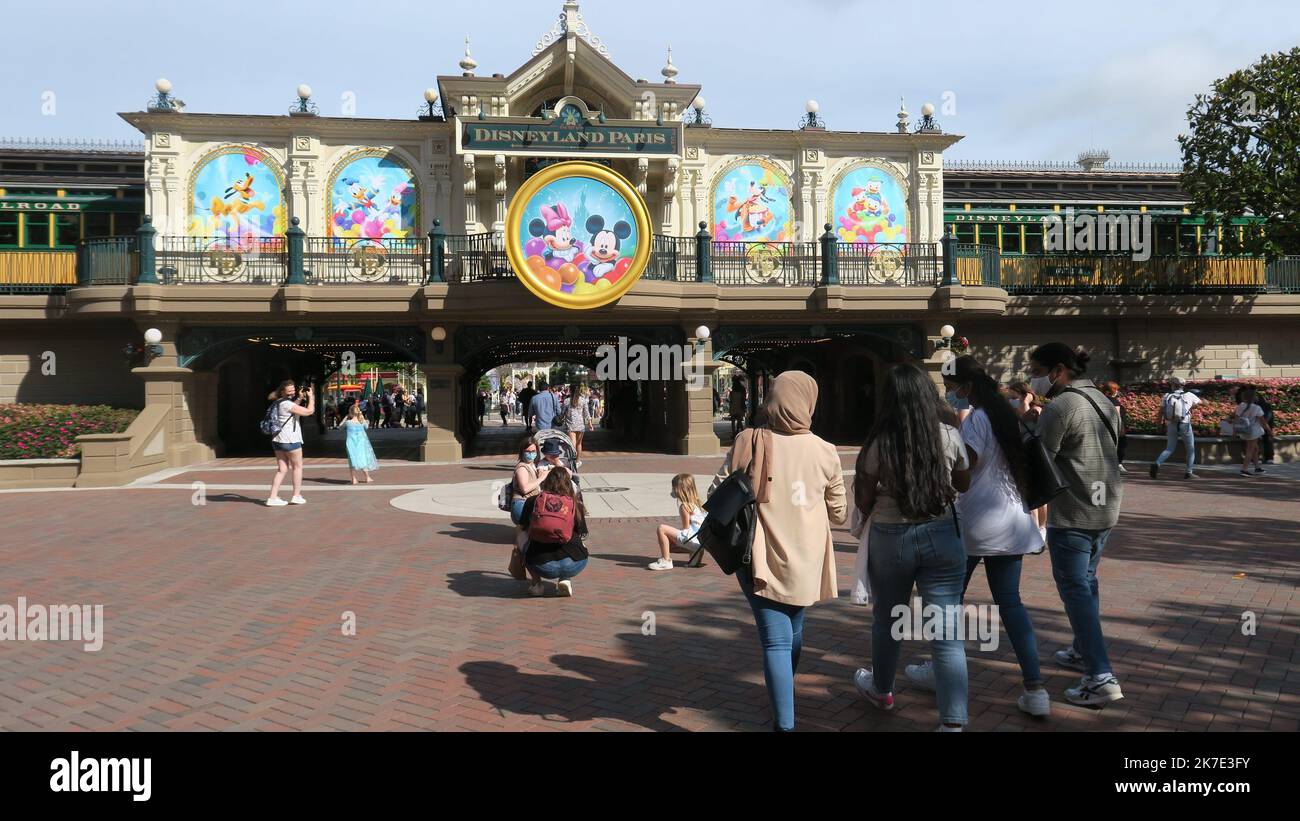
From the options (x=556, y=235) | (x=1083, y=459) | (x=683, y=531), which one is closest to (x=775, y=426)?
(x=1083, y=459)

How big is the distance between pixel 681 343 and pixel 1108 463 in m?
18.1

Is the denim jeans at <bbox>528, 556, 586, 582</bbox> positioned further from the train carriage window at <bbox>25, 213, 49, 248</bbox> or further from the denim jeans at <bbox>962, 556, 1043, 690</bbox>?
the train carriage window at <bbox>25, 213, 49, 248</bbox>

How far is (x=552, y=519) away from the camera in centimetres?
748

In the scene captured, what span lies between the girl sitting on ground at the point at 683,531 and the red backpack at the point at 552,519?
5.38 feet

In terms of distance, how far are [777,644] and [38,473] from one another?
1713 centimetres

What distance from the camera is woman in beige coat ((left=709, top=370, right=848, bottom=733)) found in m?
4.12

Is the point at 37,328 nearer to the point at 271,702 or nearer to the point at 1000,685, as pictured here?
the point at 271,702

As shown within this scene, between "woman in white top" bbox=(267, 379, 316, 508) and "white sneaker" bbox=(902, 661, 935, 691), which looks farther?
"woman in white top" bbox=(267, 379, 316, 508)

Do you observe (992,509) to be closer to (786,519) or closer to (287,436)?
(786,519)

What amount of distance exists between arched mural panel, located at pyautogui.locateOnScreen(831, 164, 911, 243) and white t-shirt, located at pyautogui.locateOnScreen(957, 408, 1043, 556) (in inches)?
848

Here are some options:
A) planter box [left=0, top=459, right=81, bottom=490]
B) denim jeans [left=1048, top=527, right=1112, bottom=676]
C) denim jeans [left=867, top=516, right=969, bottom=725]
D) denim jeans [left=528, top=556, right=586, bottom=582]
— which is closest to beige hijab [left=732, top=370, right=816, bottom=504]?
denim jeans [left=867, top=516, right=969, bottom=725]

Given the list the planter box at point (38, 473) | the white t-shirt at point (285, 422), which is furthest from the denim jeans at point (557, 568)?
the planter box at point (38, 473)

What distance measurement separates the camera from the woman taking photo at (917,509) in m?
4.12
